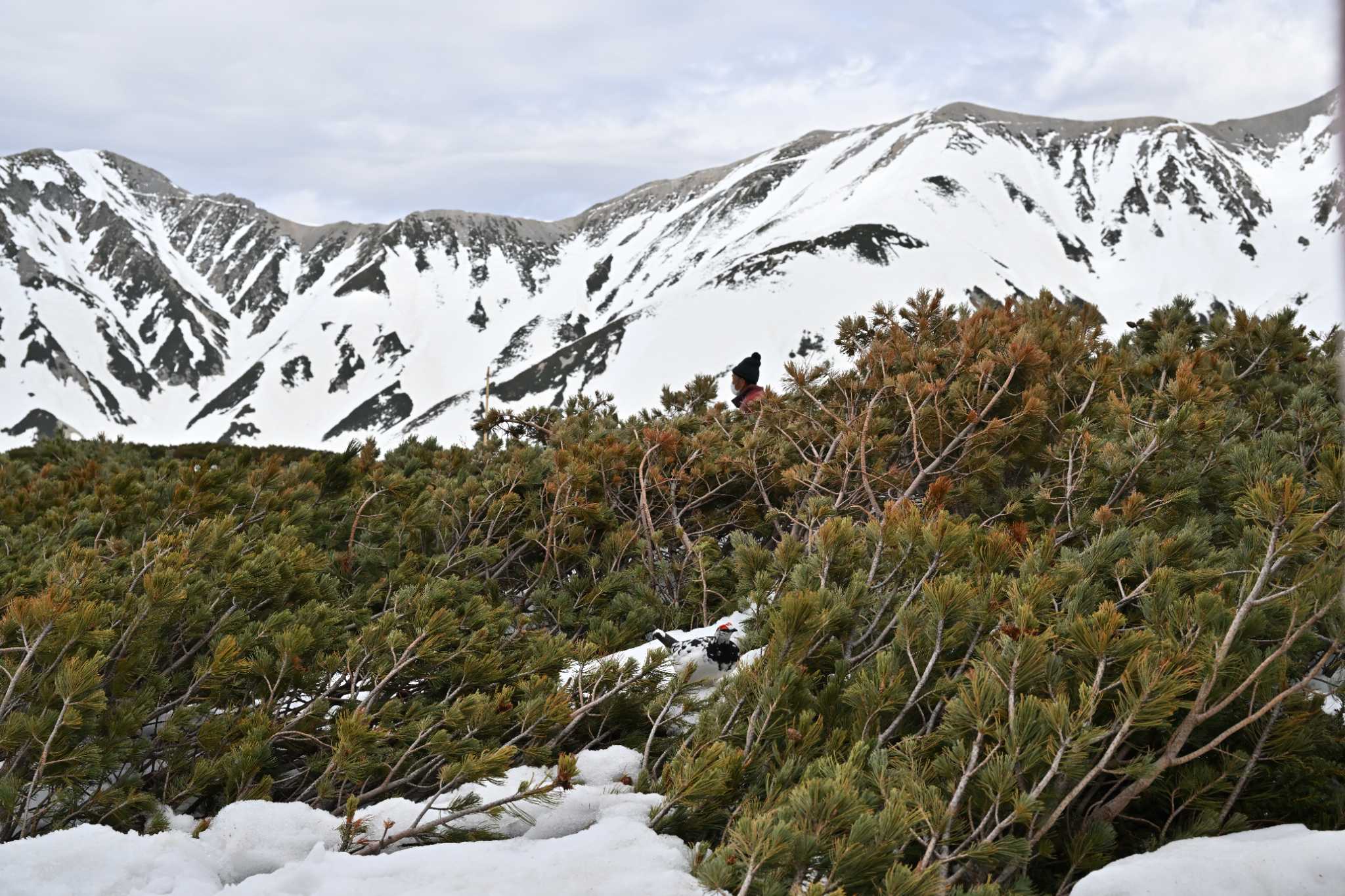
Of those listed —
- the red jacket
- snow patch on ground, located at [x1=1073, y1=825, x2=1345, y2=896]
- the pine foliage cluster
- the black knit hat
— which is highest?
the black knit hat

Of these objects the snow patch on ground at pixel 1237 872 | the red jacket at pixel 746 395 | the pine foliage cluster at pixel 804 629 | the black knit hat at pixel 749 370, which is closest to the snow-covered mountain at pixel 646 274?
the black knit hat at pixel 749 370

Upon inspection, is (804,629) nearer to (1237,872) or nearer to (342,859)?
(1237,872)

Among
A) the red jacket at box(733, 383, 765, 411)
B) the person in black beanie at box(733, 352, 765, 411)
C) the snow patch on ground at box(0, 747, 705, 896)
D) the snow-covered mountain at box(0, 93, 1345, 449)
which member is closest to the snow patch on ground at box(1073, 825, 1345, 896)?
the snow patch on ground at box(0, 747, 705, 896)

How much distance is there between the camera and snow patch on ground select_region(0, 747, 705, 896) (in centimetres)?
193

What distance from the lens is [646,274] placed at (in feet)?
505

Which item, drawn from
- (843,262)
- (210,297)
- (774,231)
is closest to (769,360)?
(843,262)

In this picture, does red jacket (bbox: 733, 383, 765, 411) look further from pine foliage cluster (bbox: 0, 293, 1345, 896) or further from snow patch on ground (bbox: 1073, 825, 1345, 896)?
snow patch on ground (bbox: 1073, 825, 1345, 896)

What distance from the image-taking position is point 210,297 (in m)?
199

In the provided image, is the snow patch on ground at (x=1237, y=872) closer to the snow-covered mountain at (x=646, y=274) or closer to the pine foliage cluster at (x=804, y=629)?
the pine foliage cluster at (x=804, y=629)

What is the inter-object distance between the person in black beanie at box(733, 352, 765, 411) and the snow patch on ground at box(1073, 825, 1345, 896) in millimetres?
6012

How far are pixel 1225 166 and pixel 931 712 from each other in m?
192

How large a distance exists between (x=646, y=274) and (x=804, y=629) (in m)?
155

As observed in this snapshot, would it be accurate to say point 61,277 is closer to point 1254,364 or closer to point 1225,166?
point 1254,364

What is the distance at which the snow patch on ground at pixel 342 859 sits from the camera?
76.0 inches
